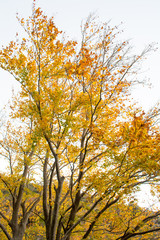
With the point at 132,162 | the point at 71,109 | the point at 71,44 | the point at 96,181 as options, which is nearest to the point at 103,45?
the point at 71,44

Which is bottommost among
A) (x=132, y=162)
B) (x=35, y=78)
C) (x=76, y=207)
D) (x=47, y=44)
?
(x=76, y=207)

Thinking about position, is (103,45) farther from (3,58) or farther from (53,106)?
(3,58)

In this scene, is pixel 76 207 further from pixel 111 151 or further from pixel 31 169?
pixel 31 169

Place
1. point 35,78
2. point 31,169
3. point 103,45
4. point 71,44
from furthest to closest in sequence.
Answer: point 31,169 < point 71,44 < point 103,45 < point 35,78

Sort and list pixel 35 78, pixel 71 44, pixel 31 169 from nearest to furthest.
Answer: pixel 35 78
pixel 71 44
pixel 31 169

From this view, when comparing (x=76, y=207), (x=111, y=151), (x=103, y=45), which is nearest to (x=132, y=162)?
(x=111, y=151)

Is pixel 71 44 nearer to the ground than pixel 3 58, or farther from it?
farther from it

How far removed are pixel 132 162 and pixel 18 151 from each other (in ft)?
24.7

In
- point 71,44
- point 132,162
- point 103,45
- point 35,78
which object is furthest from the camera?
point 71,44

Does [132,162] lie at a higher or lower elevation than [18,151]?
lower

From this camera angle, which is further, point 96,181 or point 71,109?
point 71,109

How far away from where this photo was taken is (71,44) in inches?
312

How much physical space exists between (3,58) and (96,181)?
5.45 m

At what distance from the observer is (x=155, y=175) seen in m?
6.65
